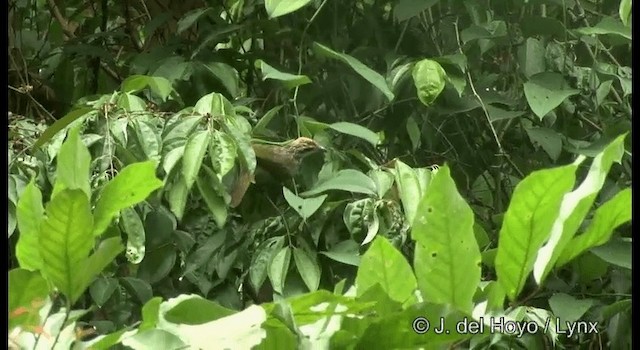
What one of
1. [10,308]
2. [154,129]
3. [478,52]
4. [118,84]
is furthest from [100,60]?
[10,308]

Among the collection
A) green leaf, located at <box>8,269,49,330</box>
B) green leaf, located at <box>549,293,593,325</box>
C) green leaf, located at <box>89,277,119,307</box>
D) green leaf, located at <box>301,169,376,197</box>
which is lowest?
green leaf, located at <box>549,293,593,325</box>

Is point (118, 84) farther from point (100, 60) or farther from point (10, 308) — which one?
point (10, 308)

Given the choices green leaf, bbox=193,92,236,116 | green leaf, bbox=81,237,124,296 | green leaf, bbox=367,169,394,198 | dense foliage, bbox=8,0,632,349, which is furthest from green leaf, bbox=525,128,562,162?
green leaf, bbox=81,237,124,296

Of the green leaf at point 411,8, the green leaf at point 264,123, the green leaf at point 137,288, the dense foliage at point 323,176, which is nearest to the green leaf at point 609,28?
the dense foliage at point 323,176

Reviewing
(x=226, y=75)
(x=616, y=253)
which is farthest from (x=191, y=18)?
(x=616, y=253)

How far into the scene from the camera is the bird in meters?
0.56

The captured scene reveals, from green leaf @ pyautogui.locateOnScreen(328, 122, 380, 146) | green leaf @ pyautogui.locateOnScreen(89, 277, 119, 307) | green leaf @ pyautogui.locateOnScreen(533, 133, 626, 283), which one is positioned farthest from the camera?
green leaf @ pyautogui.locateOnScreen(328, 122, 380, 146)

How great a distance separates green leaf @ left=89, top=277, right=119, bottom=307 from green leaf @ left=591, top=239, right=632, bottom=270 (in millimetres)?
266

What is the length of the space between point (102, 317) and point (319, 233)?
0.50ft

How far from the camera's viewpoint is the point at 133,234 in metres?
0.48

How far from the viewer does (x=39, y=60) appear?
26.8 inches

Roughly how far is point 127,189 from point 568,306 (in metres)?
0.28

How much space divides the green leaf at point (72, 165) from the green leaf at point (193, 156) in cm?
12

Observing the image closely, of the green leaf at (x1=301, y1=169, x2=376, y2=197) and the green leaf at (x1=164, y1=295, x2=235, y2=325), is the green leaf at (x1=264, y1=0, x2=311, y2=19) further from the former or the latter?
the green leaf at (x1=164, y1=295, x2=235, y2=325)
